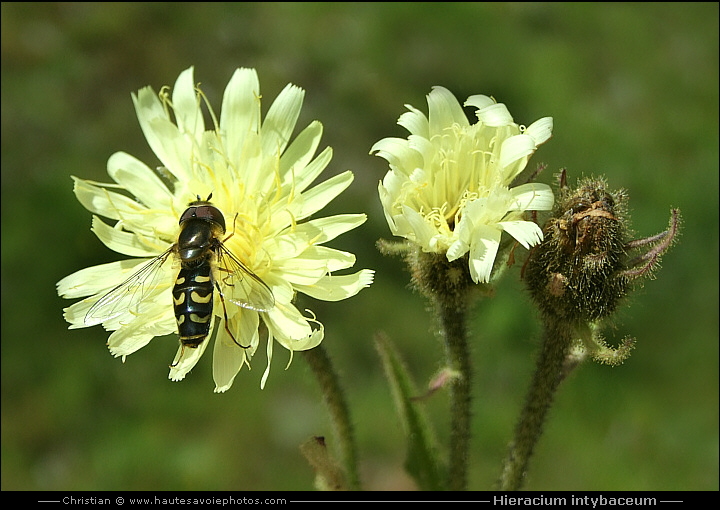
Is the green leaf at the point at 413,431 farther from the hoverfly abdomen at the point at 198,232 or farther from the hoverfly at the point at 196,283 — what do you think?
the hoverfly abdomen at the point at 198,232

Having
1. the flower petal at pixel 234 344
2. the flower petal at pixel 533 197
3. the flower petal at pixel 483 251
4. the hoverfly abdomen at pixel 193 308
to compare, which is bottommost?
the flower petal at pixel 234 344

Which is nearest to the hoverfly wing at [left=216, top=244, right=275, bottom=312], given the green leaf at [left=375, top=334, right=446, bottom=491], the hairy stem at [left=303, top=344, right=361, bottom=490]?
the hairy stem at [left=303, top=344, right=361, bottom=490]

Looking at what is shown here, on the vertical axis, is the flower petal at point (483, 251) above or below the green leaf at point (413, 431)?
above

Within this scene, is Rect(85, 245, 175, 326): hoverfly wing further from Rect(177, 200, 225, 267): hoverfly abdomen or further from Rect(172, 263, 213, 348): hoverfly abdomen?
Rect(172, 263, 213, 348): hoverfly abdomen

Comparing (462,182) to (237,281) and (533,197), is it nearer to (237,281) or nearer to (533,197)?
(533,197)

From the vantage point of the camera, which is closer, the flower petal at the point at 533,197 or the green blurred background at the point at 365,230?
the flower petal at the point at 533,197

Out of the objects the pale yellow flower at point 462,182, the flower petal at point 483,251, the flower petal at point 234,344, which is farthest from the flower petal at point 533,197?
the flower petal at point 234,344
